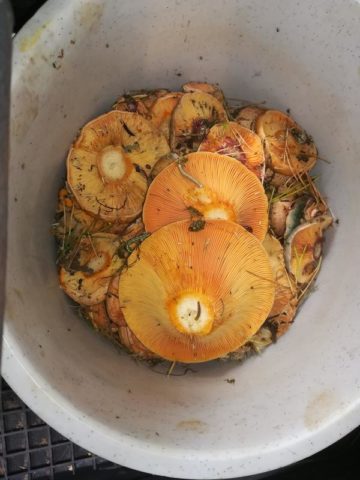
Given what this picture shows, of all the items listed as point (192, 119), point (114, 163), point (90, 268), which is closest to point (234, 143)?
point (192, 119)

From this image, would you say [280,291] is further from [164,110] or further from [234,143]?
[164,110]

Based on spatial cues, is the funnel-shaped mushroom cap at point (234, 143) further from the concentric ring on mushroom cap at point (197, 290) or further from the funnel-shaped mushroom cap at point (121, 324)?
the funnel-shaped mushroom cap at point (121, 324)

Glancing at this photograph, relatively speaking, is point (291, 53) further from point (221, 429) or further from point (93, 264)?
point (221, 429)

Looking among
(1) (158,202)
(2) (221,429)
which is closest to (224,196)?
(1) (158,202)

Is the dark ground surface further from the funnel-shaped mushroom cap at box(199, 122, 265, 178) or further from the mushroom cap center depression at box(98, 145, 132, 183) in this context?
the funnel-shaped mushroom cap at box(199, 122, 265, 178)

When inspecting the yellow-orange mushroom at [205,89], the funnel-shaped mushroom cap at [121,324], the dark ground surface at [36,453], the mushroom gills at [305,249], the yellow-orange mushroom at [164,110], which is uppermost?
the yellow-orange mushroom at [205,89]

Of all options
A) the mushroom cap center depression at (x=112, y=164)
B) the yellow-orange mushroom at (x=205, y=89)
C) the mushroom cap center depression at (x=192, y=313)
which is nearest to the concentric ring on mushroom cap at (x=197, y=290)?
the mushroom cap center depression at (x=192, y=313)

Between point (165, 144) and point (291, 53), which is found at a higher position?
point (291, 53)
